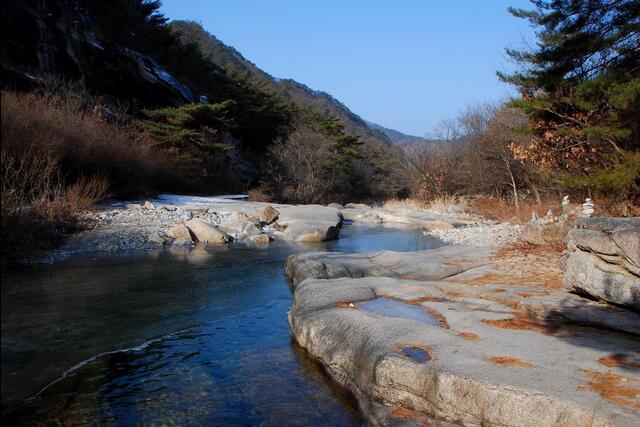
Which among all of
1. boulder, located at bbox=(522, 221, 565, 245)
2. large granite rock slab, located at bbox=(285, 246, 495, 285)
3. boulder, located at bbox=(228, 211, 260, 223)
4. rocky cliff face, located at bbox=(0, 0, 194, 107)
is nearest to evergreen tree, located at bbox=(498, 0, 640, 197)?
boulder, located at bbox=(522, 221, 565, 245)

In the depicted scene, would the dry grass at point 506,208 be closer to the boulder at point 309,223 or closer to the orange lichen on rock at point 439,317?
the boulder at point 309,223

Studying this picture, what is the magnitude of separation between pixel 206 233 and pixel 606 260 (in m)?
12.3

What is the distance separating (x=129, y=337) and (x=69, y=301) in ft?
6.93

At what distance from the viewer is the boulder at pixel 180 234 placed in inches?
619

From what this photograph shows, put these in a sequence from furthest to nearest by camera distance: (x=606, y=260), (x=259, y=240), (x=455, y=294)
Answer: (x=259, y=240) → (x=455, y=294) → (x=606, y=260)

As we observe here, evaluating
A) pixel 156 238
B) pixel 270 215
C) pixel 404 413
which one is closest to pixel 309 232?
pixel 270 215

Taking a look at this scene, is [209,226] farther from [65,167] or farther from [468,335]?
[468,335]

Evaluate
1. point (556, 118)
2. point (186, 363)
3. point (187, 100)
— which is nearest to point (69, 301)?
point (186, 363)

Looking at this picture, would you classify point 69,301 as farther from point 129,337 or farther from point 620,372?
point 620,372

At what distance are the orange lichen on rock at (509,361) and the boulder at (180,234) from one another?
484 inches

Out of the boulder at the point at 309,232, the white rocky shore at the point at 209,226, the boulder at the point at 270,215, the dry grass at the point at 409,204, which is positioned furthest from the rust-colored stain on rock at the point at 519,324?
the dry grass at the point at 409,204

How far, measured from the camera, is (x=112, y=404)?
5.21 m

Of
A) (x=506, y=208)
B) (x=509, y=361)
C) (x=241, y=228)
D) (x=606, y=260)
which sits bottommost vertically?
(x=241, y=228)

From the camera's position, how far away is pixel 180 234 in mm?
15844
